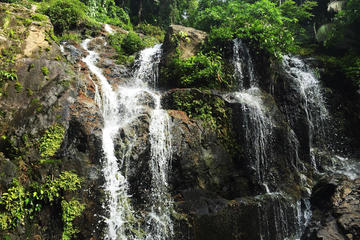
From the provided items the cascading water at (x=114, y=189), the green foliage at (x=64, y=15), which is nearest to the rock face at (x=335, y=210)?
the cascading water at (x=114, y=189)

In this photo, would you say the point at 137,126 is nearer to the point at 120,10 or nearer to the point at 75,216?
the point at 75,216

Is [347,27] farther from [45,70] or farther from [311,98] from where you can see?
[45,70]

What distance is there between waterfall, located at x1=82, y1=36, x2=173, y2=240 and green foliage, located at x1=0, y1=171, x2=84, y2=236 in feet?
2.69

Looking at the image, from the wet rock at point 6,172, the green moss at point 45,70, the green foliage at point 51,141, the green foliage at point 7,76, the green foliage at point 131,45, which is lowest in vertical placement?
the wet rock at point 6,172

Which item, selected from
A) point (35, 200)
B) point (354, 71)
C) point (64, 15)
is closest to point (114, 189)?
point (35, 200)

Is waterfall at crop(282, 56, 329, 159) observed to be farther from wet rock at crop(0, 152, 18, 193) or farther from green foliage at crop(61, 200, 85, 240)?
wet rock at crop(0, 152, 18, 193)

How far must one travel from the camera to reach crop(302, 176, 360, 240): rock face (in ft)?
20.6

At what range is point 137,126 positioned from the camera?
8.03 meters

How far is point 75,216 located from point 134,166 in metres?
1.97

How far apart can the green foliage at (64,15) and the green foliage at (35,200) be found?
11.3 metres

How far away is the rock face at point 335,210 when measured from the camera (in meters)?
6.29

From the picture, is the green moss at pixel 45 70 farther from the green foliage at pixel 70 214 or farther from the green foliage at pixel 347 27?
the green foliage at pixel 347 27

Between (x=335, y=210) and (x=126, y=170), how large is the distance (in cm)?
590

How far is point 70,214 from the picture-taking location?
606 centimetres
